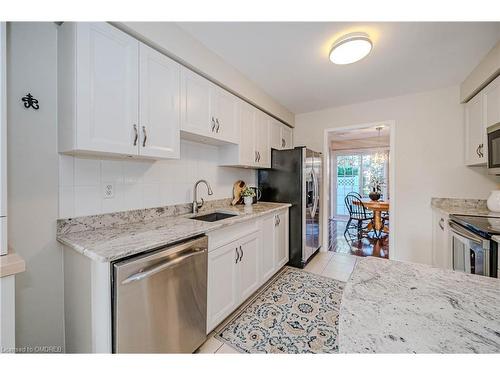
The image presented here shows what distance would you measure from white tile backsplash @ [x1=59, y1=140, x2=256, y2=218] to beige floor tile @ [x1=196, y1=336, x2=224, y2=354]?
1160mm

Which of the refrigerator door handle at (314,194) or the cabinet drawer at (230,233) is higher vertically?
the refrigerator door handle at (314,194)

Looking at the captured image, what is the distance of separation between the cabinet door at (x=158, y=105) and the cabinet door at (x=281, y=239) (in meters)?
1.53

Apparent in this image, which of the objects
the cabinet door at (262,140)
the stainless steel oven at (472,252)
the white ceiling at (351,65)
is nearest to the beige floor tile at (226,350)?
the stainless steel oven at (472,252)

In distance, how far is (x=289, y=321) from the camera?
175 centimetres

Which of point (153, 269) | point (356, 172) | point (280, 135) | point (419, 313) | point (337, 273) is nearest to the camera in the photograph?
point (419, 313)

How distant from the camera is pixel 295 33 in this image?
64.4 inches

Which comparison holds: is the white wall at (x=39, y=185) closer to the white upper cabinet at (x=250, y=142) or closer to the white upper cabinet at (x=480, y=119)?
the white upper cabinet at (x=250, y=142)

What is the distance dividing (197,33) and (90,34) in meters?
0.77

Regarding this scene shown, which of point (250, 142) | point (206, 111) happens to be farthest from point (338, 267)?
point (206, 111)

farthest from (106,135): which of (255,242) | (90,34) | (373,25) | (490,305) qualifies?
(373,25)

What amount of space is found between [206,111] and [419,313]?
191 centimetres

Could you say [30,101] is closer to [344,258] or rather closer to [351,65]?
[351,65]

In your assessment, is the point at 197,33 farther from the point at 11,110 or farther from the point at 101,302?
the point at 101,302

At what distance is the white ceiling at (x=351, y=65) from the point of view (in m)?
1.59
